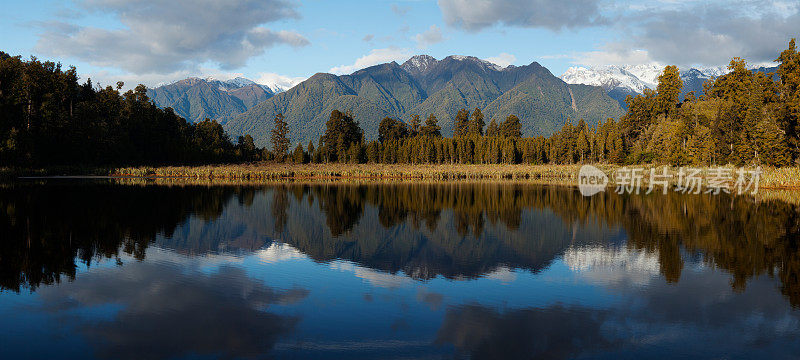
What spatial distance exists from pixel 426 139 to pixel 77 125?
74221mm

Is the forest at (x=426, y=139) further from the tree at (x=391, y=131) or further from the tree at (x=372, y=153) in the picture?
the tree at (x=391, y=131)

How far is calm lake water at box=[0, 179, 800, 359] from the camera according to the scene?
887cm

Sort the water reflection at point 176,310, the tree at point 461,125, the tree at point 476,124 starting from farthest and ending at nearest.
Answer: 1. the tree at point 461,125
2. the tree at point 476,124
3. the water reflection at point 176,310

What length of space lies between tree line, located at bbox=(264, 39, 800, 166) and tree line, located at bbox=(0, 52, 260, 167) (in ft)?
86.1

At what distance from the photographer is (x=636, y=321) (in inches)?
400

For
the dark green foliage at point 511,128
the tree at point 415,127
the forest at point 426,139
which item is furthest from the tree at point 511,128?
the tree at point 415,127

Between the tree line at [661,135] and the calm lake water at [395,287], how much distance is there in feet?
118

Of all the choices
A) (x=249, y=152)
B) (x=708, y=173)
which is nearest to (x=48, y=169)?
(x=249, y=152)

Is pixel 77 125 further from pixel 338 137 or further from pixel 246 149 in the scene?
pixel 338 137

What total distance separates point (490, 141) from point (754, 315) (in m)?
110

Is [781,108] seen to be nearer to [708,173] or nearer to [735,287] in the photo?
[708,173]

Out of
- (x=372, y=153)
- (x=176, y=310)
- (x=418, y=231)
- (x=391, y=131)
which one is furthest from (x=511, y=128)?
(x=176, y=310)

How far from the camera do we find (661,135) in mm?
78938

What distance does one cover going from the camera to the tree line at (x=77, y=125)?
203ft
